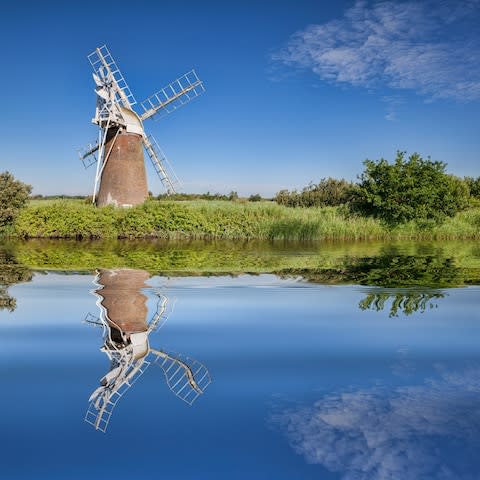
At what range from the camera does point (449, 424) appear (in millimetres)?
3207

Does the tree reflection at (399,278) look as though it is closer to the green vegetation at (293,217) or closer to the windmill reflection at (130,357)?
the windmill reflection at (130,357)

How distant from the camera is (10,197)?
24.8 meters

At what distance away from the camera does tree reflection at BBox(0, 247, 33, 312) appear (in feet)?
24.0

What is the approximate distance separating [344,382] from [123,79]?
2567 cm

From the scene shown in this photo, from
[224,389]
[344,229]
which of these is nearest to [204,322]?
[224,389]

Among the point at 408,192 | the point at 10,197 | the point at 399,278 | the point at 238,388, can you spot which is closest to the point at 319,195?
the point at 408,192

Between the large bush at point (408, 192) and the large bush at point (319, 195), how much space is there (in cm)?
887

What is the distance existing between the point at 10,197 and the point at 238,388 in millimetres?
23345

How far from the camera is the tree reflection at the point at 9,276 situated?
7.30 metres

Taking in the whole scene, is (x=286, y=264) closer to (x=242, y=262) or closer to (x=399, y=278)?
(x=242, y=262)

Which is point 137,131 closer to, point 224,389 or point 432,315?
point 432,315

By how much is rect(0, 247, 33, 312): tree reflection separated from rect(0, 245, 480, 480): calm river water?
89 mm

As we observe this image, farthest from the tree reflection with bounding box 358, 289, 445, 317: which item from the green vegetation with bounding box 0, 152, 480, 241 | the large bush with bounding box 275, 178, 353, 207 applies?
the large bush with bounding box 275, 178, 353, 207

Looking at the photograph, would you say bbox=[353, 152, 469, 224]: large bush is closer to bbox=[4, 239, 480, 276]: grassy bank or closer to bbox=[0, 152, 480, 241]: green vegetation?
bbox=[0, 152, 480, 241]: green vegetation
